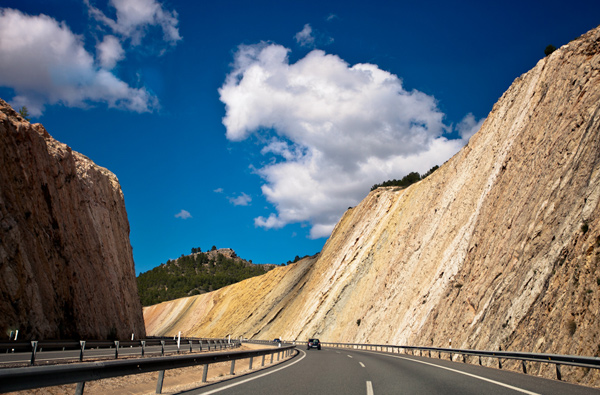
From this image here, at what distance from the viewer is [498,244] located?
2647 centimetres

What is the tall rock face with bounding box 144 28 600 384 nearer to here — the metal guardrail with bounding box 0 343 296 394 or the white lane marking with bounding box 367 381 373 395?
the white lane marking with bounding box 367 381 373 395

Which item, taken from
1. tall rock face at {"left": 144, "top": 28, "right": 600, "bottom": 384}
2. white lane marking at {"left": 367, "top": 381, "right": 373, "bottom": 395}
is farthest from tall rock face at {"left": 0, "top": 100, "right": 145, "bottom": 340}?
tall rock face at {"left": 144, "top": 28, "right": 600, "bottom": 384}

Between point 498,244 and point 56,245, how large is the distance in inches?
1373

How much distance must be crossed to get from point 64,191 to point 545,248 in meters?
37.8

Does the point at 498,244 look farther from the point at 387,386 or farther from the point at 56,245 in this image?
the point at 56,245

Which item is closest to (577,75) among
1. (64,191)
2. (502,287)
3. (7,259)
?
(502,287)

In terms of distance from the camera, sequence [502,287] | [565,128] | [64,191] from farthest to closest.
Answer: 1. [64,191]
2. [565,128]
3. [502,287]

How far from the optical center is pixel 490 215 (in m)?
30.6

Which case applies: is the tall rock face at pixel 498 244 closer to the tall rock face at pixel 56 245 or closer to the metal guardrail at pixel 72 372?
the metal guardrail at pixel 72 372

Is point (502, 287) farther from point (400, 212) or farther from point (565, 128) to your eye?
point (400, 212)

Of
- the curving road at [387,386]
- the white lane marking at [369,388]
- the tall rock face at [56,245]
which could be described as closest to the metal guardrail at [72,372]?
the curving road at [387,386]

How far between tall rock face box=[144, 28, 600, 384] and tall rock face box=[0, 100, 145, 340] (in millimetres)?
26881

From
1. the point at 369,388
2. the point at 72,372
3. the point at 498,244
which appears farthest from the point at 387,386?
the point at 498,244

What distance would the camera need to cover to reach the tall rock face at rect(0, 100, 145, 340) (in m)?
27.1
